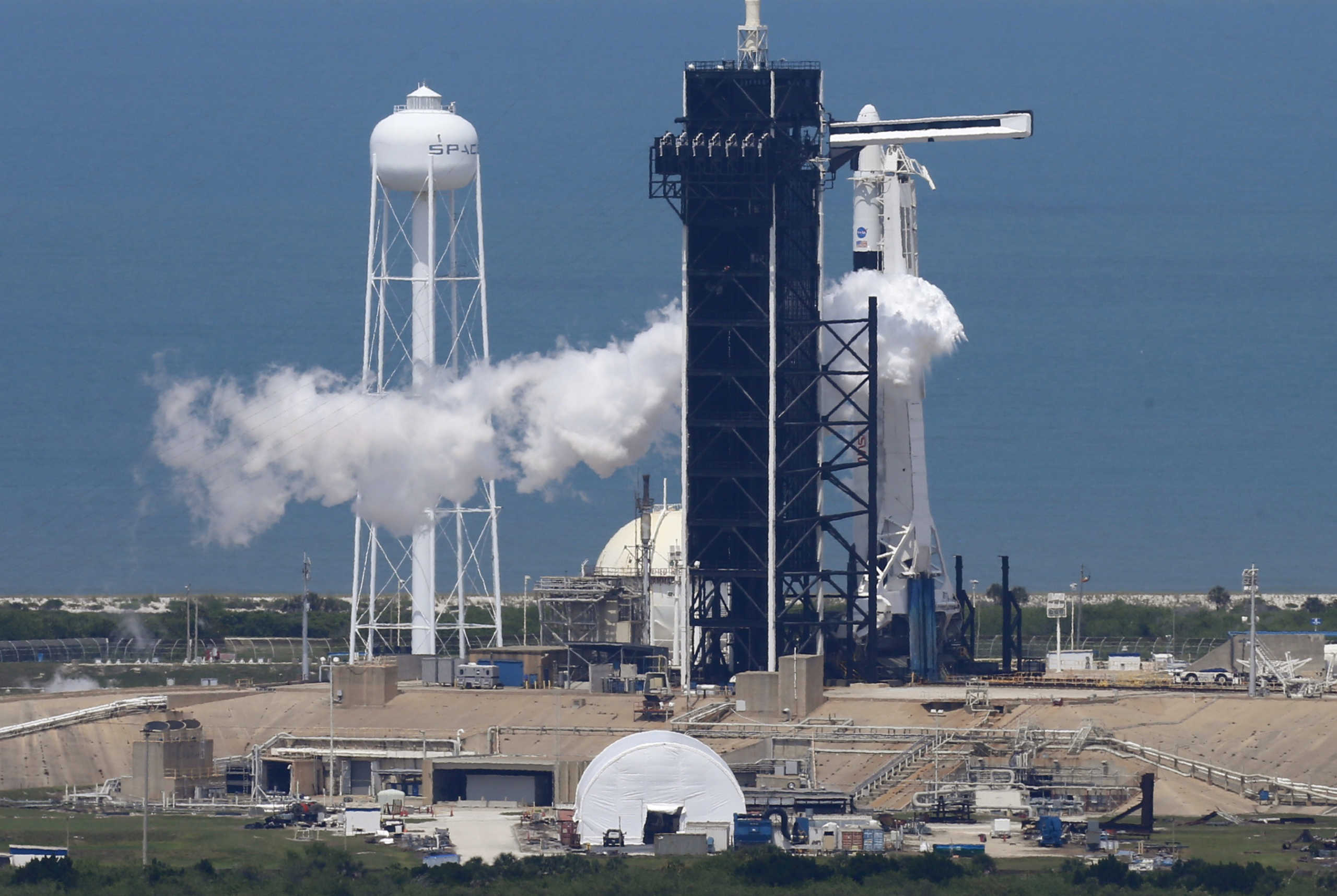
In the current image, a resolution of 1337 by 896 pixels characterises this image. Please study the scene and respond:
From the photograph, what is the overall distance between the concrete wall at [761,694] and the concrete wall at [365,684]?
17.3 metres

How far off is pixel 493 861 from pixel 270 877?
759cm

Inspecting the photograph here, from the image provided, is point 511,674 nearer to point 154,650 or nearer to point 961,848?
point 961,848

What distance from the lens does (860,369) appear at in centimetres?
13425

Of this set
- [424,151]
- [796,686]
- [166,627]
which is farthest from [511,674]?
[166,627]

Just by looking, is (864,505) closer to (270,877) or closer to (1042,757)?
(1042,757)

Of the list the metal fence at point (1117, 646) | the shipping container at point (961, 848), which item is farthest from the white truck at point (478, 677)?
the shipping container at point (961, 848)

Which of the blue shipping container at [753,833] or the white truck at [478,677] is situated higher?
the white truck at [478,677]

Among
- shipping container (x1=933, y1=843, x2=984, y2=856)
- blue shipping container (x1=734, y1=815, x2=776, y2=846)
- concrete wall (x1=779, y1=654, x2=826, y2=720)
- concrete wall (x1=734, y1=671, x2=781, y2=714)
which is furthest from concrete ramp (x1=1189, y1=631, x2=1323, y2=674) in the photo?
blue shipping container (x1=734, y1=815, x2=776, y2=846)

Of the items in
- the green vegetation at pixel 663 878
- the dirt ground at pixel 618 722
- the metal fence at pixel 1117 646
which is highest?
the metal fence at pixel 1117 646

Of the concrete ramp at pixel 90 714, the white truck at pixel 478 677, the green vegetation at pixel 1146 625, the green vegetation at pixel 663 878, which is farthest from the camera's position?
the green vegetation at pixel 1146 625

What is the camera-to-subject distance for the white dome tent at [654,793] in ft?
331

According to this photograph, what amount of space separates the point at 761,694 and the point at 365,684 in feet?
62.5

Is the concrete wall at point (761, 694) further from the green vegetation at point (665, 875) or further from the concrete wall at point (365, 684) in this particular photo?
the green vegetation at point (665, 875)

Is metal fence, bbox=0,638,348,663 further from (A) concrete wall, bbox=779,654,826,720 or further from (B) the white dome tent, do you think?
(B) the white dome tent
